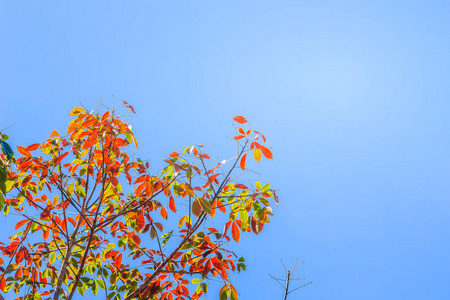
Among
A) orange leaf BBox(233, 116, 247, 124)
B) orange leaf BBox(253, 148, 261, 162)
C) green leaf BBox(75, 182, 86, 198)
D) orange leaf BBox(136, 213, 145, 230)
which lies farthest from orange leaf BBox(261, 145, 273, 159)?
green leaf BBox(75, 182, 86, 198)

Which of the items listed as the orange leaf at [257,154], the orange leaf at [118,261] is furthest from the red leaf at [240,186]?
the orange leaf at [118,261]

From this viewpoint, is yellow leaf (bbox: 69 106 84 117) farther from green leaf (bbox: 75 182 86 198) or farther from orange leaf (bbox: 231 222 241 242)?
orange leaf (bbox: 231 222 241 242)

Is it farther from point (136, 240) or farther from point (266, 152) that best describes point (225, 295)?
point (266, 152)

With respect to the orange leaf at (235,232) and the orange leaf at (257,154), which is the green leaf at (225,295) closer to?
the orange leaf at (235,232)

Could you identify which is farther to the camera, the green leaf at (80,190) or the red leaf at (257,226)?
the green leaf at (80,190)

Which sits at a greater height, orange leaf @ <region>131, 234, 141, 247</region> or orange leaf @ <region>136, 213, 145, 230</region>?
orange leaf @ <region>136, 213, 145, 230</region>

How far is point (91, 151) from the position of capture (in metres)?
2.44

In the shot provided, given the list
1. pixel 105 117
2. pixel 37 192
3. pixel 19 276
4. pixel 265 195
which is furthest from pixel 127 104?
pixel 19 276

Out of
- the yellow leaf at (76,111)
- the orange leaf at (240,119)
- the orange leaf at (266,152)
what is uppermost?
the yellow leaf at (76,111)

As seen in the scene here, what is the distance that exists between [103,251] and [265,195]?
4.01 ft

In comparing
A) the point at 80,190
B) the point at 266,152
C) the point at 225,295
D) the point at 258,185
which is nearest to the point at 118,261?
the point at 80,190

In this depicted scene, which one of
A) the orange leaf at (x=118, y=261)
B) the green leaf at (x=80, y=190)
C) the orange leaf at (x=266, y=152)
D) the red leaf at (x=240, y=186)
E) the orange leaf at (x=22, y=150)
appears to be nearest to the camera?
the orange leaf at (x=266, y=152)

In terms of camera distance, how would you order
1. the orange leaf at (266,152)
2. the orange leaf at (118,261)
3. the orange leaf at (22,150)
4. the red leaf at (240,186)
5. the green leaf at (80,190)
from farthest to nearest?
the orange leaf at (118,261) < the green leaf at (80,190) < the orange leaf at (22,150) < the red leaf at (240,186) < the orange leaf at (266,152)

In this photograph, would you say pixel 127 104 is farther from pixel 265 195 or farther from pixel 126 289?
pixel 126 289
